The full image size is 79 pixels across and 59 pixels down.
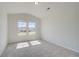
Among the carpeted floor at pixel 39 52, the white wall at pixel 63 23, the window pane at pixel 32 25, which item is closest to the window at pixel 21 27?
the window pane at pixel 32 25

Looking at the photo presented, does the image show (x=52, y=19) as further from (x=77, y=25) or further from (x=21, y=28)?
(x=21, y=28)

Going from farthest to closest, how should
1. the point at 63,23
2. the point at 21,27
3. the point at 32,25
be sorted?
1. the point at 32,25
2. the point at 21,27
3. the point at 63,23

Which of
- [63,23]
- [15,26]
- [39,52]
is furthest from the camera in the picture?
[15,26]

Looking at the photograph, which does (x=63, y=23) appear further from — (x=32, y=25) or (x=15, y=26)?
(x=15, y=26)

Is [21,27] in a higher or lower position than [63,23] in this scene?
lower

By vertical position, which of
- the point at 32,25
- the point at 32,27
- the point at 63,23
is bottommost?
the point at 32,27

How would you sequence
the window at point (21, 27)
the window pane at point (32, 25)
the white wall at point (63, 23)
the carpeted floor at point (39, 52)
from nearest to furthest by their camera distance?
1. the carpeted floor at point (39, 52)
2. the white wall at point (63, 23)
3. the window at point (21, 27)
4. the window pane at point (32, 25)

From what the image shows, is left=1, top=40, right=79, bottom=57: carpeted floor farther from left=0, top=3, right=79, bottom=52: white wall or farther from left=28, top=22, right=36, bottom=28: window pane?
left=28, top=22, right=36, bottom=28: window pane

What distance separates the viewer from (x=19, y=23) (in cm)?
664

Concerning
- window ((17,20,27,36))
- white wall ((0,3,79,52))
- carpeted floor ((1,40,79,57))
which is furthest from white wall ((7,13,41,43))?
carpeted floor ((1,40,79,57))

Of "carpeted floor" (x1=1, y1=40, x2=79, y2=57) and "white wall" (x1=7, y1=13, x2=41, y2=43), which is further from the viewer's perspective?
"white wall" (x1=7, y1=13, x2=41, y2=43)

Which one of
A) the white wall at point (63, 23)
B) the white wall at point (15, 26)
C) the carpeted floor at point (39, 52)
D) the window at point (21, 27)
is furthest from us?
the window at point (21, 27)

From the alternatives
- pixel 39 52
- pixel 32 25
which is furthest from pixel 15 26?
pixel 39 52

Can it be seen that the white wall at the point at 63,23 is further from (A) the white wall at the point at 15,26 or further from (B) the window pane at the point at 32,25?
(B) the window pane at the point at 32,25
